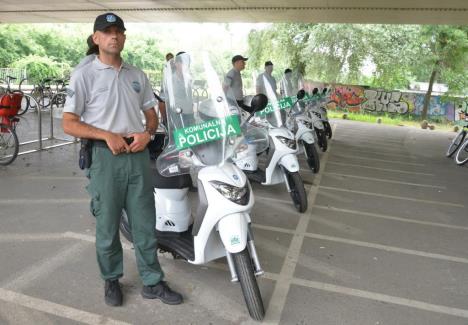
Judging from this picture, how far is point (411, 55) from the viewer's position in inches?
770

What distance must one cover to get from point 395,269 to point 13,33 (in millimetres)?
35503

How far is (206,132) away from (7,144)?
4.80 metres

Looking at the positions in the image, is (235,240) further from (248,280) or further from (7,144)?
(7,144)

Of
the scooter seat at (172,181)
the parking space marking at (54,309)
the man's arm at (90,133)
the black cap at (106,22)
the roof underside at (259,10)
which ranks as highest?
the roof underside at (259,10)

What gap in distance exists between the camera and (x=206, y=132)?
2.91 m

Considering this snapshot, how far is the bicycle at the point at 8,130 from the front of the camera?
20.9ft

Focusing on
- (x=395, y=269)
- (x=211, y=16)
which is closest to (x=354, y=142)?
(x=211, y=16)

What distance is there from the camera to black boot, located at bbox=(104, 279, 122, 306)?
2936mm

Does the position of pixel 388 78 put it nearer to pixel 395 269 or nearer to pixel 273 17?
pixel 273 17

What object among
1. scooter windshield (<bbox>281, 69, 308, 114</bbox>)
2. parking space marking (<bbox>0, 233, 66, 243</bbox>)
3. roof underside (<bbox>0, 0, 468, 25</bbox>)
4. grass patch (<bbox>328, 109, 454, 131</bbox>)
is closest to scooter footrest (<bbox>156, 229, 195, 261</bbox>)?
parking space marking (<bbox>0, 233, 66, 243</bbox>)

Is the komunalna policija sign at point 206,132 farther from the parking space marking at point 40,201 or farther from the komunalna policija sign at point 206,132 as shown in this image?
the parking space marking at point 40,201

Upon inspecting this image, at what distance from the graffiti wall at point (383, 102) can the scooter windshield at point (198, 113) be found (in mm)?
20811

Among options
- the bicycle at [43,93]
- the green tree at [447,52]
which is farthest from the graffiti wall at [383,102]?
the bicycle at [43,93]

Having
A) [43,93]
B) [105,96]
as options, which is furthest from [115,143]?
[43,93]
